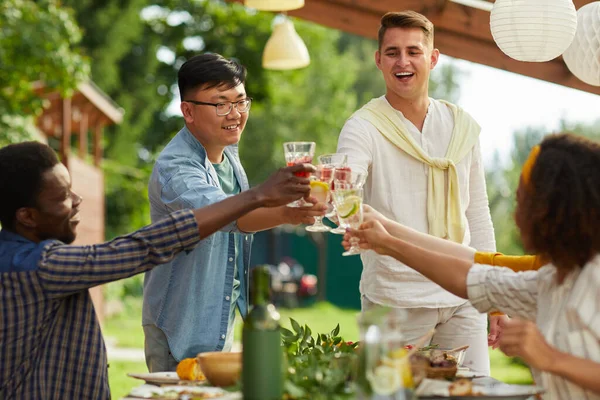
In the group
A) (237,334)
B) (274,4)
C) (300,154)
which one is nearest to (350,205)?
(300,154)

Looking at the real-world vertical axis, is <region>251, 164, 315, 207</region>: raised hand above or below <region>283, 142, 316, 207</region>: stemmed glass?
below

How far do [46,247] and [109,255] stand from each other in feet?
0.57

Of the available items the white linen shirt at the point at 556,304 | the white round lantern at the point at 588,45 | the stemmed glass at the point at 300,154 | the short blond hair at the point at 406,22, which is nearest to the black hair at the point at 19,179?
the stemmed glass at the point at 300,154

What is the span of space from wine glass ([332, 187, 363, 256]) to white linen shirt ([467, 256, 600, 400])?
48 centimetres

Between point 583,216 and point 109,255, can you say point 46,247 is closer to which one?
point 109,255

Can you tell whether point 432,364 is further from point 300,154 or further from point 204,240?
point 204,240

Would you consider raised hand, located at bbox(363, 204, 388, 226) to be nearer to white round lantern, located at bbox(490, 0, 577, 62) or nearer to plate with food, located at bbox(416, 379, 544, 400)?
plate with food, located at bbox(416, 379, 544, 400)

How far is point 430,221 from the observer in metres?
3.57

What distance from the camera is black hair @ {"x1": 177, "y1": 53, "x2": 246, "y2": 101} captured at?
3426 mm

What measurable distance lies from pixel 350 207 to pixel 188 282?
2.45 ft

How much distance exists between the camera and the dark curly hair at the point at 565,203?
2.18 metres

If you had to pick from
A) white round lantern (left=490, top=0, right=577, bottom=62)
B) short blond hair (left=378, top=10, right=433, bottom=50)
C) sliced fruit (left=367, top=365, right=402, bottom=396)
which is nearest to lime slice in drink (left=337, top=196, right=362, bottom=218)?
sliced fruit (left=367, top=365, right=402, bottom=396)

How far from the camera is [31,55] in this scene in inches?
328

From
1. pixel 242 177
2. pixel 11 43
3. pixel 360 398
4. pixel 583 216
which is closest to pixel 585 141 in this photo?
pixel 583 216
